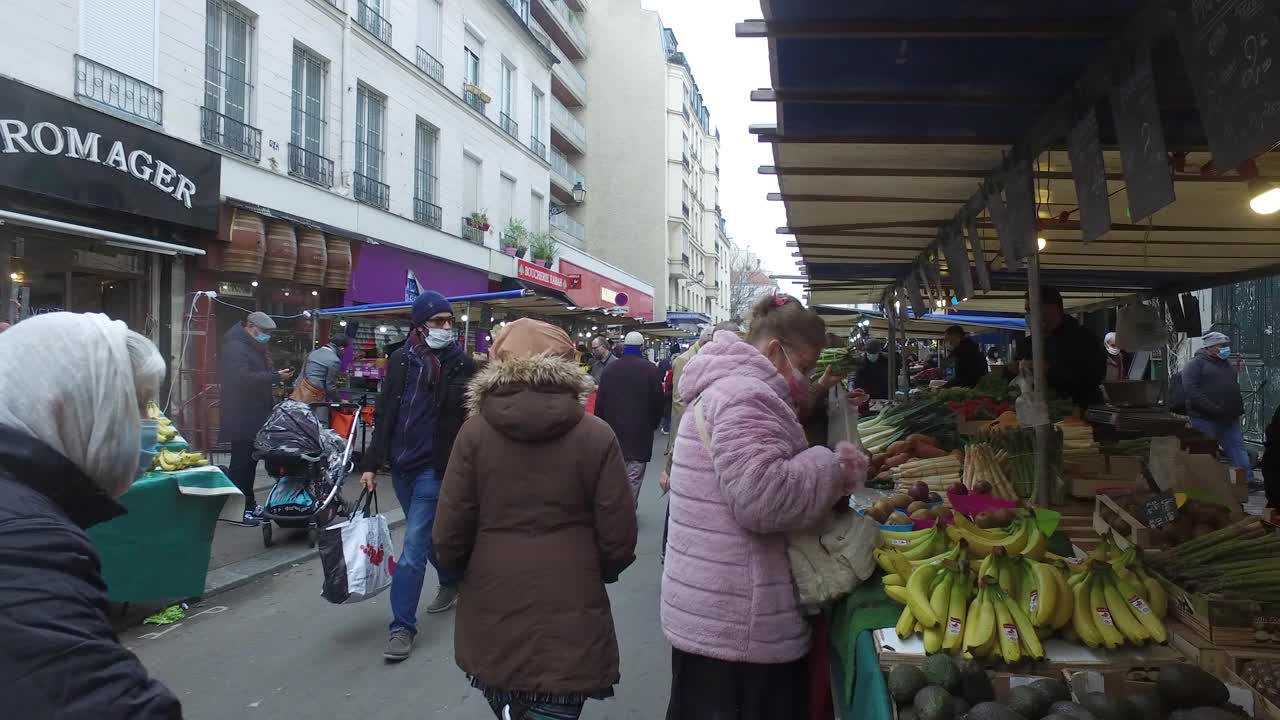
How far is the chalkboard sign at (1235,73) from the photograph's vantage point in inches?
84.4

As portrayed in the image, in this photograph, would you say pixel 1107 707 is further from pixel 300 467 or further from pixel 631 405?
pixel 300 467

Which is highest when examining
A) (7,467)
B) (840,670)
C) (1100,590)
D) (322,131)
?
(322,131)

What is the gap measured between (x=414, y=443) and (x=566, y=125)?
30922 millimetres

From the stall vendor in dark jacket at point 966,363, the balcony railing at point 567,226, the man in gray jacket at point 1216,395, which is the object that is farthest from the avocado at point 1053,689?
the balcony railing at point 567,226

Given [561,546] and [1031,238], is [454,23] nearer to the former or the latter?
[1031,238]

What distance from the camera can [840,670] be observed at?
10.6 ft

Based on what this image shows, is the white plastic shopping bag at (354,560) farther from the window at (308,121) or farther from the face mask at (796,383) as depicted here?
the window at (308,121)

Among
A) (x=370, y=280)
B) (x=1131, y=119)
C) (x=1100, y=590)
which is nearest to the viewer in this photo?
(x=1100, y=590)

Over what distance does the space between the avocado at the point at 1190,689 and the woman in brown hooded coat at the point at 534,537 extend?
1.75 meters

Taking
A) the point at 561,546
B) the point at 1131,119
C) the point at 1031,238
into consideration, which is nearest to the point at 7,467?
the point at 561,546

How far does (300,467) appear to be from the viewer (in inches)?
289

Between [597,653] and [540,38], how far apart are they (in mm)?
27220

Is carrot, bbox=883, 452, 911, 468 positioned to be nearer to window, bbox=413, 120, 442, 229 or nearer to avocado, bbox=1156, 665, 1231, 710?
avocado, bbox=1156, 665, 1231, 710

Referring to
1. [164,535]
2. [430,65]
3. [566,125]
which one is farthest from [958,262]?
[566,125]
